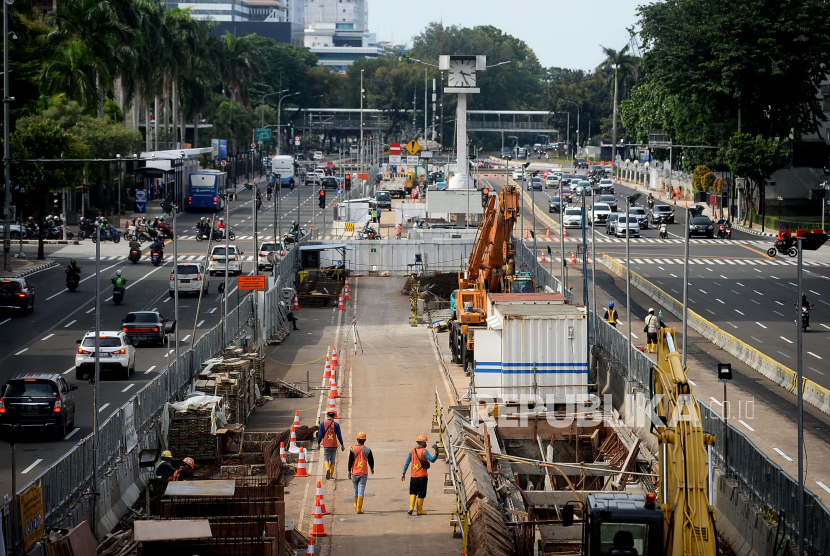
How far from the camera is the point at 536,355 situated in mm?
30359

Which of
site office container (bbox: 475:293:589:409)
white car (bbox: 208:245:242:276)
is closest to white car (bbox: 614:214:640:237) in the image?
white car (bbox: 208:245:242:276)

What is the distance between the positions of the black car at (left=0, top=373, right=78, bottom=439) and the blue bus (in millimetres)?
71394

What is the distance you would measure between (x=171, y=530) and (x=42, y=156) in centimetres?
5901

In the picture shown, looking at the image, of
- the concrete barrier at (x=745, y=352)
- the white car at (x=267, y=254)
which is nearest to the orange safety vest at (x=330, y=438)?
the concrete barrier at (x=745, y=352)

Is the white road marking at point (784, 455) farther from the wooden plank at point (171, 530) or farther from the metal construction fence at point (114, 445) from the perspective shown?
the wooden plank at point (171, 530)

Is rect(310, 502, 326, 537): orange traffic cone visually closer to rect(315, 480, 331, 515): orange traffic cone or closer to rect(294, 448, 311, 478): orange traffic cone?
rect(315, 480, 331, 515): orange traffic cone

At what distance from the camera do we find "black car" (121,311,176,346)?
4344cm

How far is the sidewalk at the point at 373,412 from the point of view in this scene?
72.6 ft

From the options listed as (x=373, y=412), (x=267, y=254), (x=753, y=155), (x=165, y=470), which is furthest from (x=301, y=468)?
(x=753, y=155)

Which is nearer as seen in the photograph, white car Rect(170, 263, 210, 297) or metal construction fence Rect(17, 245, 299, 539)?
metal construction fence Rect(17, 245, 299, 539)

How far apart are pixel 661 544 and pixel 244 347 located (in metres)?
25.2

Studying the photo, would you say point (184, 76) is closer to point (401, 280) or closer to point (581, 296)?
point (401, 280)

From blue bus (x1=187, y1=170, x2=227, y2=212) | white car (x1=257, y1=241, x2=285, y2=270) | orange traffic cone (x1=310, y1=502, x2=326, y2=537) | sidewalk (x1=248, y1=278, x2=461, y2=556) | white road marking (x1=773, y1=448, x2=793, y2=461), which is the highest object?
blue bus (x1=187, y1=170, x2=227, y2=212)

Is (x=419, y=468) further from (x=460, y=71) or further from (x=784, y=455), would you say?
(x=460, y=71)
